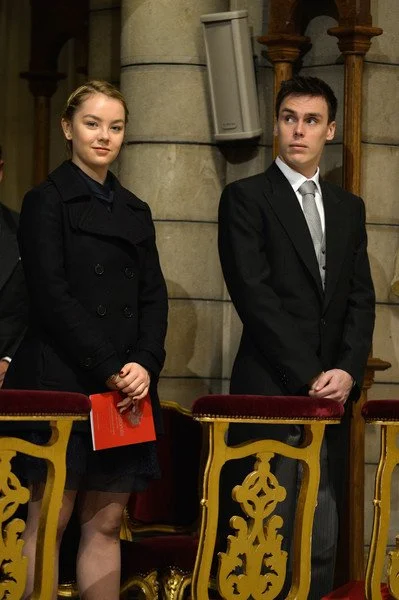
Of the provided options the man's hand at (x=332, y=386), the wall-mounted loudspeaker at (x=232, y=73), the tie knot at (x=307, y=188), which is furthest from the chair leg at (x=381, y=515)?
the wall-mounted loudspeaker at (x=232, y=73)

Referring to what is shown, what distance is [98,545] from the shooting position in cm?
389

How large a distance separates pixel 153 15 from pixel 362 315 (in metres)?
1.73

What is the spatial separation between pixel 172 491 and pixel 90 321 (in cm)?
101

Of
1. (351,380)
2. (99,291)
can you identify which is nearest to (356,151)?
(351,380)

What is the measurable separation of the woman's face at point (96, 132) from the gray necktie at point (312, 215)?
750mm

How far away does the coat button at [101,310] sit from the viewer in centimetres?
391

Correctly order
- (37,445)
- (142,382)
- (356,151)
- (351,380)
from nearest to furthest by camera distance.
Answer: (37,445) → (142,382) → (351,380) → (356,151)

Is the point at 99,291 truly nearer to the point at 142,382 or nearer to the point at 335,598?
the point at 142,382

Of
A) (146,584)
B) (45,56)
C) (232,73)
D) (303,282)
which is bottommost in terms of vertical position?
(146,584)

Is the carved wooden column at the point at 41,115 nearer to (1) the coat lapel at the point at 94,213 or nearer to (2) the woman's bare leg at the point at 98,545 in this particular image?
(1) the coat lapel at the point at 94,213

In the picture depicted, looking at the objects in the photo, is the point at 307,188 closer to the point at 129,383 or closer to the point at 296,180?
the point at 296,180

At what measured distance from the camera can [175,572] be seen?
4375 millimetres

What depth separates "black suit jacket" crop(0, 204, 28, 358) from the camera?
15.6ft

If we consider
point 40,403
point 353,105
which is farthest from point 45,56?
point 40,403
